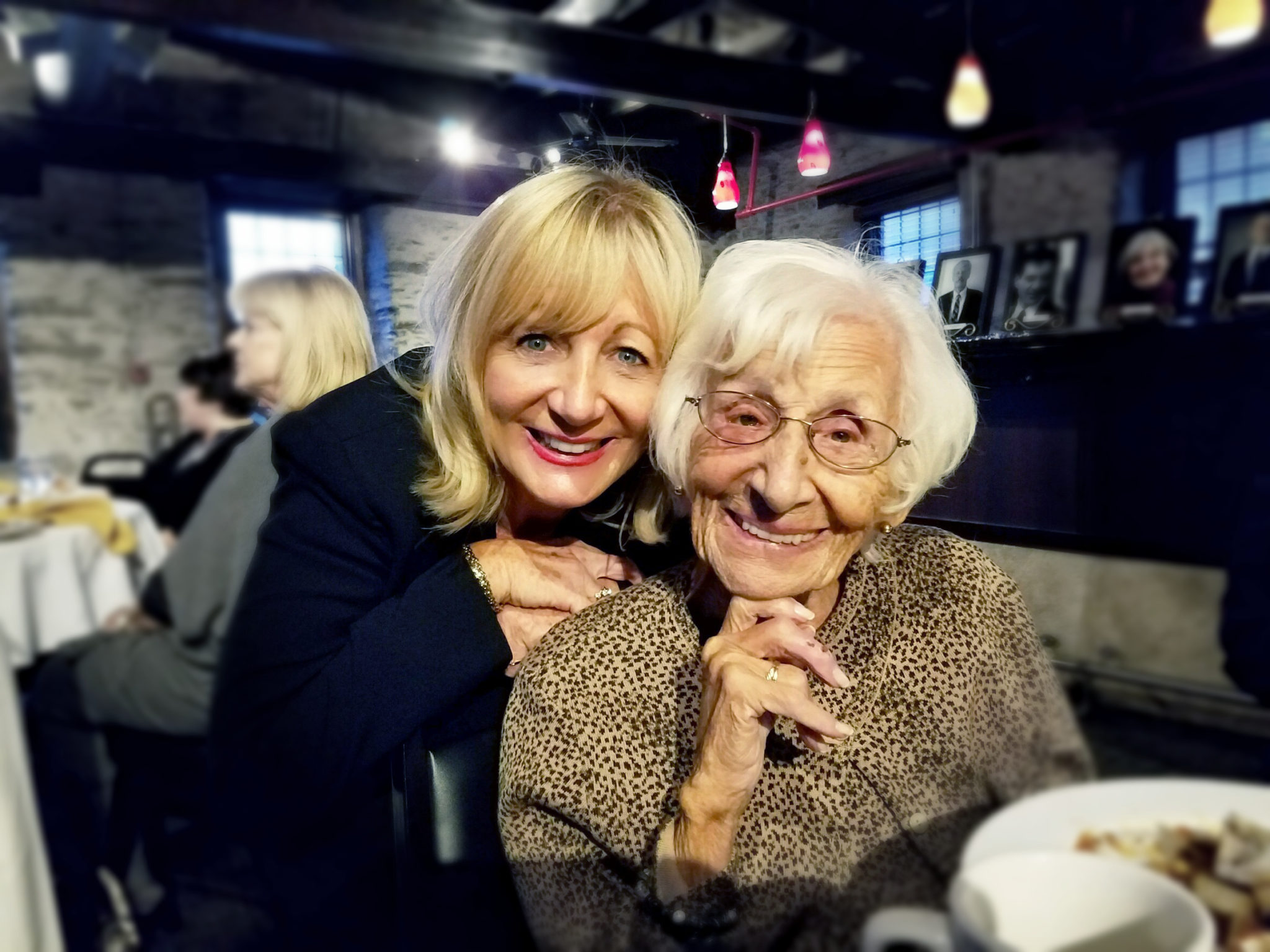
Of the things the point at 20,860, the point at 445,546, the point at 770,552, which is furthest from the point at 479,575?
the point at 20,860

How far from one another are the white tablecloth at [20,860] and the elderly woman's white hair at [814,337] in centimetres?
58

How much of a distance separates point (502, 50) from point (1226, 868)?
52 centimetres

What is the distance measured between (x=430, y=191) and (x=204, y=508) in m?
0.24

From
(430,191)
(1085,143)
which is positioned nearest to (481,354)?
(430,191)

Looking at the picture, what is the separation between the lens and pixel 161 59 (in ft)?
1.71

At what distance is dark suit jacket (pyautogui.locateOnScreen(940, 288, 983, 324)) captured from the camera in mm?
428

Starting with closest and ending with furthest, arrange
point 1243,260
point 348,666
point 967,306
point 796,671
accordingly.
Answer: point 1243,260, point 967,306, point 796,671, point 348,666

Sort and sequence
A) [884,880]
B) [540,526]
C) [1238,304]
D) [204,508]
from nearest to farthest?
[1238,304] < [884,880] < [204,508] < [540,526]

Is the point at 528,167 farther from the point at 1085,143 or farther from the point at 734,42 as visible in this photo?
the point at 1085,143

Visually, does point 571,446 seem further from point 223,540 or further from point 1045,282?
A: point 1045,282

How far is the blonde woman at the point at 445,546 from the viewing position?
0.59 meters

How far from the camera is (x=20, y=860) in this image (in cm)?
73

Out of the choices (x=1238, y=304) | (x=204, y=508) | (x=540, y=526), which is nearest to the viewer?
(x=1238, y=304)

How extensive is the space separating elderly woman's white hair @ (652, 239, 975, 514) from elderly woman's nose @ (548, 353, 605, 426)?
0.04 m
